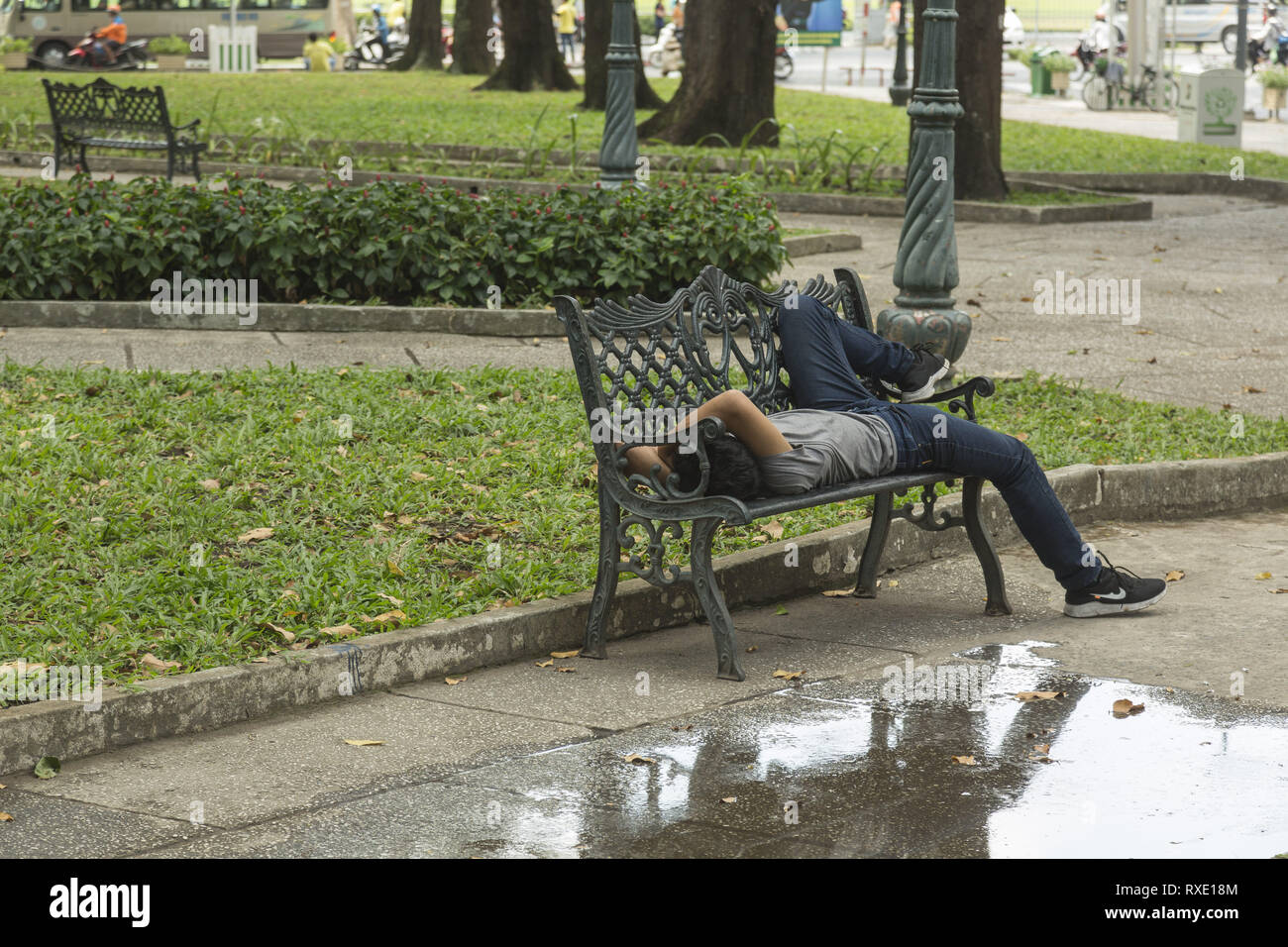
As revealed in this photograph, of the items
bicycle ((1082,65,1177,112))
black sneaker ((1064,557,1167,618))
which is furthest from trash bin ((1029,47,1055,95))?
black sneaker ((1064,557,1167,618))

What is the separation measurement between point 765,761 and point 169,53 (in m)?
40.0

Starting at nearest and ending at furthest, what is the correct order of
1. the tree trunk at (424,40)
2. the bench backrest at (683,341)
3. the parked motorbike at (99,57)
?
the bench backrest at (683,341), the tree trunk at (424,40), the parked motorbike at (99,57)

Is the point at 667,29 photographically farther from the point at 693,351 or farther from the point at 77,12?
the point at 693,351

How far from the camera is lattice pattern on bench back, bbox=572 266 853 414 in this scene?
5.79m

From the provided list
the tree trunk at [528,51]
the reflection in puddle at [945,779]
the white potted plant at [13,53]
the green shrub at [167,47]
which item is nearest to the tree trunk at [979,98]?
the reflection in puddle at [945,779]

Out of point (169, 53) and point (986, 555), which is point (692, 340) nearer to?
point (986, 555)

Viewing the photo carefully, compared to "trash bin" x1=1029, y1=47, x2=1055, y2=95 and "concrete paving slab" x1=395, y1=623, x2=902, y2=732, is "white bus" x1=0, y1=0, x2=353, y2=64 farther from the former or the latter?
"concrete paving slab" x1=395, y1=623, x2=902, y2=732

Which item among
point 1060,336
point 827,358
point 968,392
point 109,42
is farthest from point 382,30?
point 827,358

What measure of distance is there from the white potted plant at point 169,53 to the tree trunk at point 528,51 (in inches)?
548

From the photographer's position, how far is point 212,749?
4699 mm

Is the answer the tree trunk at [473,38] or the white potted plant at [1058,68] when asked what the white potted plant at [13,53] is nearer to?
the tree trunk at [473,38]

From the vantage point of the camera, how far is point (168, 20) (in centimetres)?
4322

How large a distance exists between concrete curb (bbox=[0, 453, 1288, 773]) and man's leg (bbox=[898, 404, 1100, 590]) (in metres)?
0.68

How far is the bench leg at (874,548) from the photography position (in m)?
6.34
